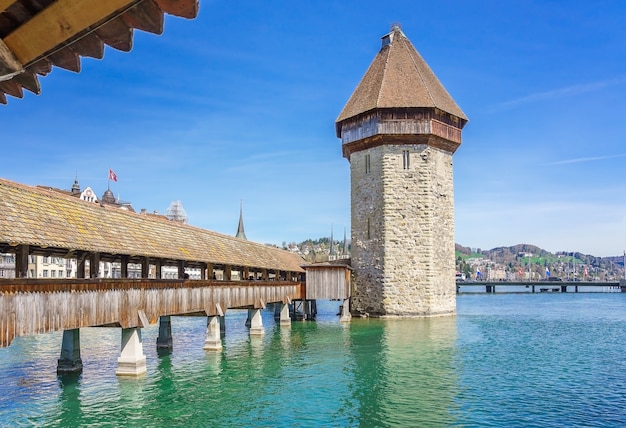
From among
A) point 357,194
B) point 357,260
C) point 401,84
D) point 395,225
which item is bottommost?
point 357,260

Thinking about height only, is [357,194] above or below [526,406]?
above

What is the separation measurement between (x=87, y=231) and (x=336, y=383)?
267 inches

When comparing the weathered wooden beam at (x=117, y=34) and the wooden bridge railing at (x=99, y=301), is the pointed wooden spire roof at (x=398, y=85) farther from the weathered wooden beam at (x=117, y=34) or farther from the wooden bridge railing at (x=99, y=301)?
the weathered wooden beam at (x=117, y=34)

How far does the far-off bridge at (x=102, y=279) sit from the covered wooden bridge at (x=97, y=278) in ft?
0.07

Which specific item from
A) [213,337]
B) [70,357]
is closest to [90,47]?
[70,357]

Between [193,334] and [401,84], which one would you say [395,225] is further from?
[193,334]

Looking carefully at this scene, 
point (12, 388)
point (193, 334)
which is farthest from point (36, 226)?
point (193, 334)

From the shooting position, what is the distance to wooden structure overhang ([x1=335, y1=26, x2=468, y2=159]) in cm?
2908

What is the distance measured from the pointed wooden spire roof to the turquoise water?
13.1 meters

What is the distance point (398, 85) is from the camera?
100ft

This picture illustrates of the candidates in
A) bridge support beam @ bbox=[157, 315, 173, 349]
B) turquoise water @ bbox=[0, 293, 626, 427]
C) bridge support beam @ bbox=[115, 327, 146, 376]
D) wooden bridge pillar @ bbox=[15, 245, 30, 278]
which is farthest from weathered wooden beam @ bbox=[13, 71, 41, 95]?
bridge support beam @ bbox=[157, 315, 173, 349]

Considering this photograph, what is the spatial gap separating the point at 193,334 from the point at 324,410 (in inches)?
580

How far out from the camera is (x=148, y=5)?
2037 mm

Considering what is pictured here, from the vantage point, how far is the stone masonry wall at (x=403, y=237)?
28359 mm
